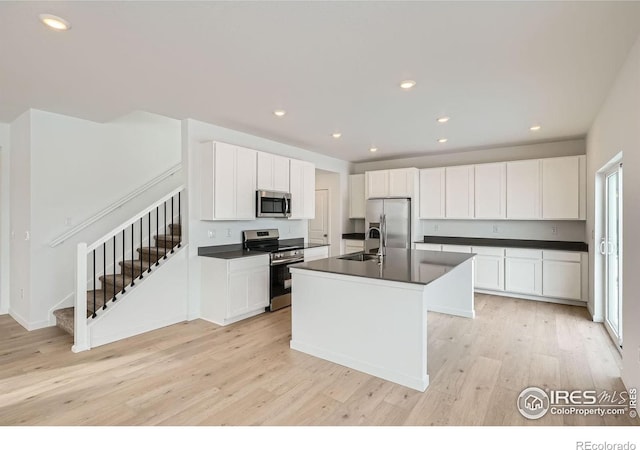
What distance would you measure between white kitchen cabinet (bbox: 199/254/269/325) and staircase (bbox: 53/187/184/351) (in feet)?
1.90

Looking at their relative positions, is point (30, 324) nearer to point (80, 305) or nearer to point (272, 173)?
point (80, 305)

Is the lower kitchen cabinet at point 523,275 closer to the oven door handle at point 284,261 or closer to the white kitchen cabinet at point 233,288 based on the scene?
the oven door handle at point 284,261

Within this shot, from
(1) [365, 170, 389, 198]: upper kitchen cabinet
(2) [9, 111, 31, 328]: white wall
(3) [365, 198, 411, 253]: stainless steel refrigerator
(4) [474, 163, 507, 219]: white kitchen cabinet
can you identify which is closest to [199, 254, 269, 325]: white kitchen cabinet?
(2) [9, 111, 31, 328]: white wall

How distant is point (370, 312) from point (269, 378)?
3.29 ft

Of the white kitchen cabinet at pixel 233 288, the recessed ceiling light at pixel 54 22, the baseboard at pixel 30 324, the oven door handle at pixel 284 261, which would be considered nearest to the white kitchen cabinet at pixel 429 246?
the oven door handle at pixel 284 261

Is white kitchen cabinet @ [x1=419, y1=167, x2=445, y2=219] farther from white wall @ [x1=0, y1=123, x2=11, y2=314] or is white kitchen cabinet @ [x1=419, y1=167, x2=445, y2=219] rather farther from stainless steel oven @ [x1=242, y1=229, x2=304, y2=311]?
white wall @ [x1=0, y1=123, x2=11, y2=314]

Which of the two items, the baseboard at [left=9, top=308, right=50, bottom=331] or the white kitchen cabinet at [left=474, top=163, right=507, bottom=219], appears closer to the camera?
the baseboard at [left=9, top=308, right=50, bottom=331]

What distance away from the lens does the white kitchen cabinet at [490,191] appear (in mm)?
5480

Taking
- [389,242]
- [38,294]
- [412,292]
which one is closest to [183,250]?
[38,294]

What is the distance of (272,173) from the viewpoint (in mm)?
4945

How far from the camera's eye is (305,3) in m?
1.89

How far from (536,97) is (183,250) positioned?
172 inches

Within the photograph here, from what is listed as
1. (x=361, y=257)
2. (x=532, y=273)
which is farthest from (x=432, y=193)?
(x=361, y=257)

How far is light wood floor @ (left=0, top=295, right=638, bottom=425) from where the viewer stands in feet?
7.22
